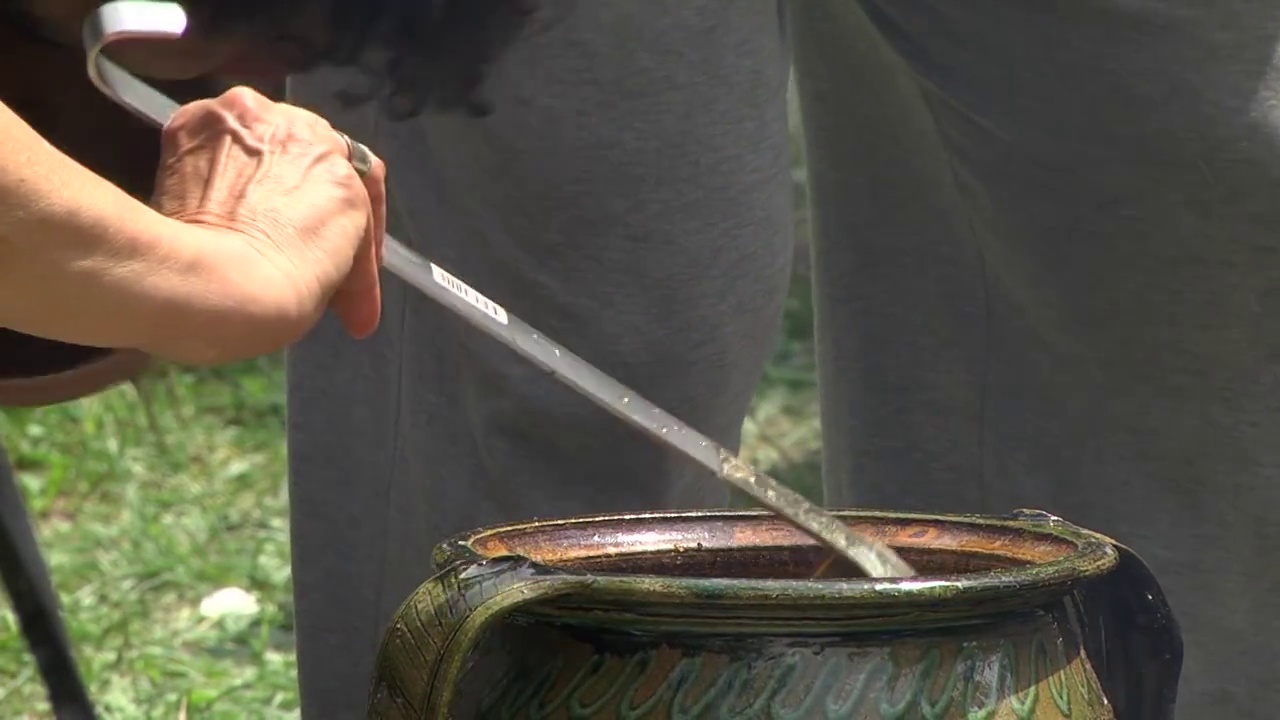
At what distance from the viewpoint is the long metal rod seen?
879 millimetres

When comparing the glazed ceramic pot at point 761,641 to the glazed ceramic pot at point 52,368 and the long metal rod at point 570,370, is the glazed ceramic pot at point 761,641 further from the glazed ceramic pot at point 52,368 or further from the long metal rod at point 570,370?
the glazed ceramic pot at point 52,368

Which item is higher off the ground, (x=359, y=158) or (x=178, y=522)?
(x=359, y=158)

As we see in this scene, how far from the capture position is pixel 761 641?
745 millimetres

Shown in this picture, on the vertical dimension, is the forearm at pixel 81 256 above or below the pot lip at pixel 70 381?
above

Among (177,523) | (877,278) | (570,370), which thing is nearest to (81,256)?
(570,370)

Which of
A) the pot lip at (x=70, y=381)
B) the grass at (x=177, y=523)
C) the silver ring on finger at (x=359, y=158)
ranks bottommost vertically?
the grass at (x=177, y=523)

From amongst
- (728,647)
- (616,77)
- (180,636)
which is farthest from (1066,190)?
(180,636)

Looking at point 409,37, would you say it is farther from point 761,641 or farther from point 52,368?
point 761,641

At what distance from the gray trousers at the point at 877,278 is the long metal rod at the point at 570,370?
0.30m

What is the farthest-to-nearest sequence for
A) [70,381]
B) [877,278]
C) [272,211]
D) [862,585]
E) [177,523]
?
[177,523] < [877,278] < [70,381] < [272,211] < [862,585]

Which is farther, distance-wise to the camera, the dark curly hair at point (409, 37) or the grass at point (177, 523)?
the grass at point (177, 523)

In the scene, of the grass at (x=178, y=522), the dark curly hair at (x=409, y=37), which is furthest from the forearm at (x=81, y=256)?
the grass at (x=178, y=522)

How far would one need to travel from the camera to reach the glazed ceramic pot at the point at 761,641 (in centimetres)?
72

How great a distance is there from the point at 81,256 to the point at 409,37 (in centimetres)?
42
